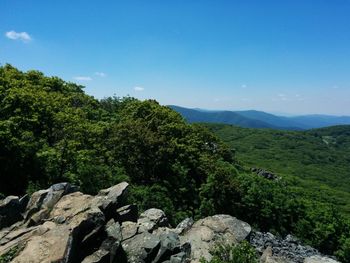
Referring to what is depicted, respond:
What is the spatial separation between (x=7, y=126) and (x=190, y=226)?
25.6 m

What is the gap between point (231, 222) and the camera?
1474 inches

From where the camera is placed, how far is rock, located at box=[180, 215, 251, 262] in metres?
32.8

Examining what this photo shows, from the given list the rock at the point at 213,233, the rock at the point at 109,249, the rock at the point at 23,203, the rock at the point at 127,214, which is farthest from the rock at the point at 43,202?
the rock at the point at 213,233

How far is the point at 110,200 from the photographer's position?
29.7 metres

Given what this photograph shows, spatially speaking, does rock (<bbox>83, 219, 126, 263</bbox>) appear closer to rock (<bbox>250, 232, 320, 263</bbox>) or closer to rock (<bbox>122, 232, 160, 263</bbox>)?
rock (<bbox>122, 232, 160, 263</bbox>)

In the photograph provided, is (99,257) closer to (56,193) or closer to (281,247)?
(56,193)

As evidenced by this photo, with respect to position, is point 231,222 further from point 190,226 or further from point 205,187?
point 205,187

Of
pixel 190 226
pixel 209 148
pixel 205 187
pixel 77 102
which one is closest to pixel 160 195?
pixel 205 187

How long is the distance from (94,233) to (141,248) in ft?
12.8

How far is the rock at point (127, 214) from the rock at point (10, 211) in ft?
25.8

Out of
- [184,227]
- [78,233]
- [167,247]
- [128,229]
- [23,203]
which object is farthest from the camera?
[184,227]

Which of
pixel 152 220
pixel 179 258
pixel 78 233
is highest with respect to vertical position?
pixel 78 233

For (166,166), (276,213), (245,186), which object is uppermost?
(166,166)

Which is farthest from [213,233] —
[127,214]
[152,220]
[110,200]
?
[110,200]
